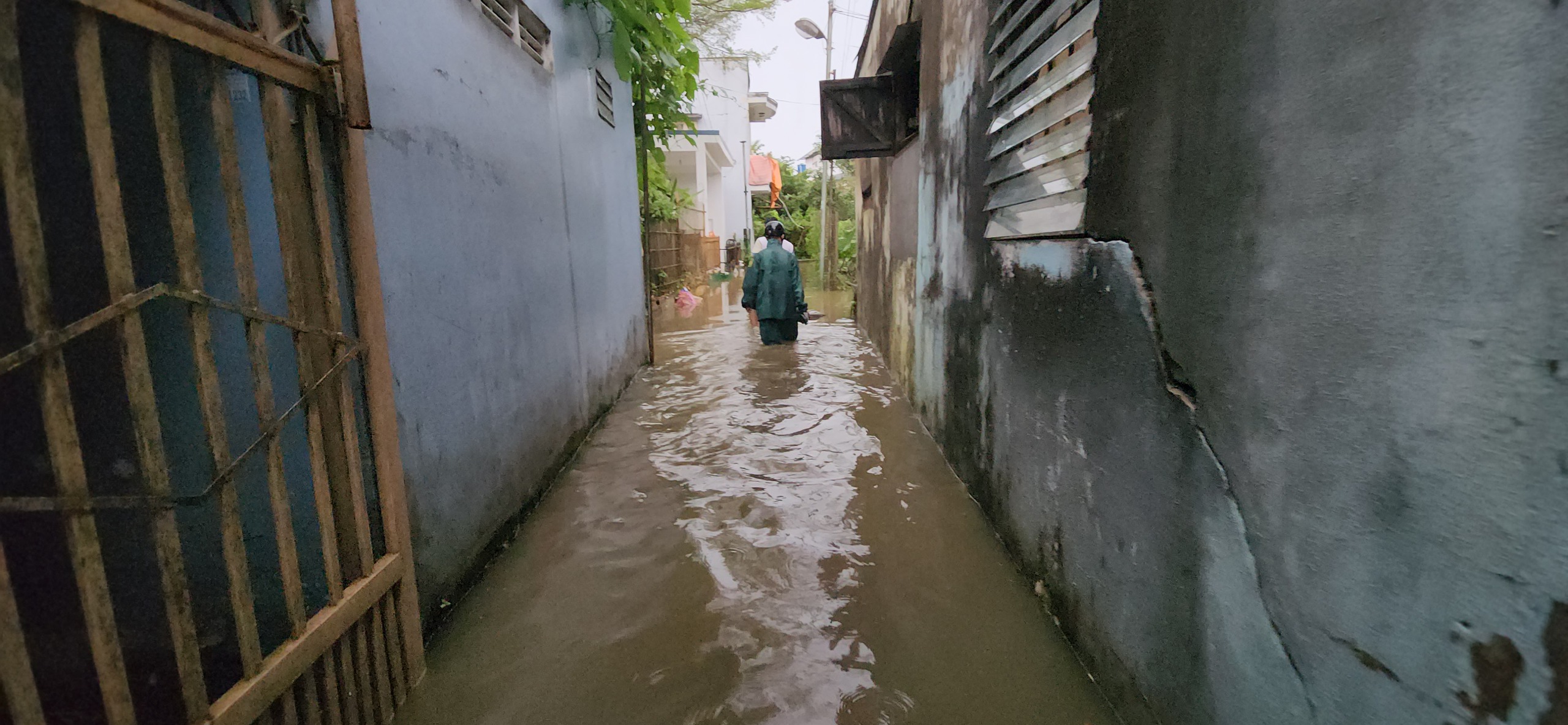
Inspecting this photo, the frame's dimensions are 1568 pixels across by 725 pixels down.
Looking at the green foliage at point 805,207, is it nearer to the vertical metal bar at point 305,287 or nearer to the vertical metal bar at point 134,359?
the vertical metal bar at point 305,287

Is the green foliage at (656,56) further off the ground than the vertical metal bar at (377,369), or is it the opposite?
the green foliage at (656,56)

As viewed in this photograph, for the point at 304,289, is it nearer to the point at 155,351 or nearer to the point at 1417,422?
the point at 155,351

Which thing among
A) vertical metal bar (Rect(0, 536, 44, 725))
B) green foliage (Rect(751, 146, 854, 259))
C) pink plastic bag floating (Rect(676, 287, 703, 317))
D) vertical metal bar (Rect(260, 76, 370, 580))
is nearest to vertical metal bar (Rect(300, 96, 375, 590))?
vertical metal bar (Rect(260, 76, 370, 580))

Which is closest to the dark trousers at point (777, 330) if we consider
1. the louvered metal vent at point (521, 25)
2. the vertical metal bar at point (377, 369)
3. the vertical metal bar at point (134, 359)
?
the louvered metal vent at point (521, 25)

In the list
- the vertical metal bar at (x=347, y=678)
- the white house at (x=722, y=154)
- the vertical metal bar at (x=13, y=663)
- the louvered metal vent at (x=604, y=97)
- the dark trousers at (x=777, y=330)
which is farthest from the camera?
the white house at (x=722, y=154)

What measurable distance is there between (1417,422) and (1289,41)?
0.75 meters

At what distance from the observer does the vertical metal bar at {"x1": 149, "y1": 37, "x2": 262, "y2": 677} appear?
1.50m

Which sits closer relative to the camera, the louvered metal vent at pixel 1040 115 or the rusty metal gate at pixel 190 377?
the rusty metal gate at pixel 190 377

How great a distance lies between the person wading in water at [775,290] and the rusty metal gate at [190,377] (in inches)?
246

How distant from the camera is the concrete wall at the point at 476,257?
100 inches

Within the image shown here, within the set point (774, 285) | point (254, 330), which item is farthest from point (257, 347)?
point (774, 285)

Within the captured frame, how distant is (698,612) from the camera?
2.88 m

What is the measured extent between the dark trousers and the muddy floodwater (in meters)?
3.67

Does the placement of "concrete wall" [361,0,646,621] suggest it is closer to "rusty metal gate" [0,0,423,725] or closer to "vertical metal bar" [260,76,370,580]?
"rusty metal gate" [0,0,423,725]
